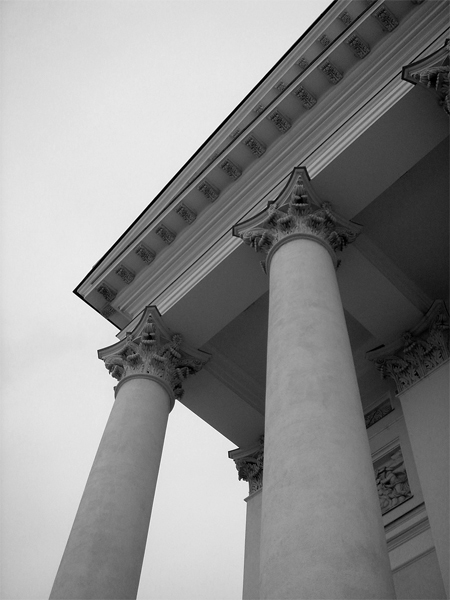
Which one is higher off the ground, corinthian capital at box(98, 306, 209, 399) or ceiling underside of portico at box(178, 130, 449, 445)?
ceiling underside of portico at box(178, 130, 449, 445)

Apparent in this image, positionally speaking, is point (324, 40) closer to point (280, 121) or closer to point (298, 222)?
point (280, 121)

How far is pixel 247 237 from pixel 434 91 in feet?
18.7

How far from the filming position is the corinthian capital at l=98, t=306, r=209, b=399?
60.1 feet

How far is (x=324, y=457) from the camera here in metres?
9.08

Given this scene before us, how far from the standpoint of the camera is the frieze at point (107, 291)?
21.9 metres

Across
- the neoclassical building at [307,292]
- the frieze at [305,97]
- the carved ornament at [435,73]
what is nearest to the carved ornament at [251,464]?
the neoclassical building at [307,292]

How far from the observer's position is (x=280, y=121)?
18531 millimetres

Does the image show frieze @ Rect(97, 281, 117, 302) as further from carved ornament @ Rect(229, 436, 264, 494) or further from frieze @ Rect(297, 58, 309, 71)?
frieze @ Rect(297, 58, 309, 71)

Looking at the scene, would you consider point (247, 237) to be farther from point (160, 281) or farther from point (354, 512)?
point (354, 512)

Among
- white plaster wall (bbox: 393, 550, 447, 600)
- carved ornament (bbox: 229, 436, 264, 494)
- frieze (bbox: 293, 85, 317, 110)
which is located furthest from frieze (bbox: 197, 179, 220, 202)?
white plaster wall (bbox: 393, 550, 447, 600)

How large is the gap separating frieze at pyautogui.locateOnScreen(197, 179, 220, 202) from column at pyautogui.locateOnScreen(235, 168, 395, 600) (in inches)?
243

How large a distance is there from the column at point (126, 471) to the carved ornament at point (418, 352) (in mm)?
5959

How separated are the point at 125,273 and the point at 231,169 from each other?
5.33 meters

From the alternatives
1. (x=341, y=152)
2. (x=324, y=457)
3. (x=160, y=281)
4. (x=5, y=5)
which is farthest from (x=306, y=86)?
(x=5, y=5)
